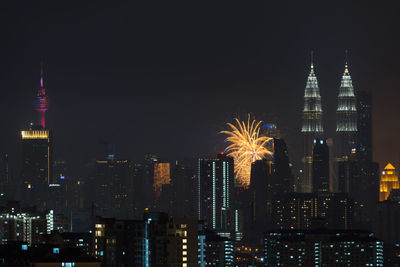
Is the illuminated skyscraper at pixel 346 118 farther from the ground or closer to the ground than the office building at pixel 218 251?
farther from the ground

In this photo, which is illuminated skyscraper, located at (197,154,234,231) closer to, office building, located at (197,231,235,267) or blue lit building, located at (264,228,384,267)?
office building, located at (197,231,235,267)


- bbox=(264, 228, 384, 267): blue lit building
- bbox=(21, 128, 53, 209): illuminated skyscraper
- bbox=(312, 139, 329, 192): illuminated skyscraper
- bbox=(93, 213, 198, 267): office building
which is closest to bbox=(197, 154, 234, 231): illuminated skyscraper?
bbox=(312, 139, 329, 192): illuminated skyscraper

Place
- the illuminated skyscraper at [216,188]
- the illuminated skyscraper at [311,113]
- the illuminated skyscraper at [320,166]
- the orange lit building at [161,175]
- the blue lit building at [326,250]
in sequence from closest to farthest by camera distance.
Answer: the blue lit building at [326,250]
the illuminated skyscraper at [216,188]
the orange lit building at [161,175]
the illuminated skyscraper at [320,166]
the illuminated skyscraper at [311,113]

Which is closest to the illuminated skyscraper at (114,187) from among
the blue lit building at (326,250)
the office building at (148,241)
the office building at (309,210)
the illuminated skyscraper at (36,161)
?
the illuminated skyscraper at (36,161)

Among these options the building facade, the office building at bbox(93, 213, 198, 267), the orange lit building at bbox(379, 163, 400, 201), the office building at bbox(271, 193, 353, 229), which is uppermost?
the building facade

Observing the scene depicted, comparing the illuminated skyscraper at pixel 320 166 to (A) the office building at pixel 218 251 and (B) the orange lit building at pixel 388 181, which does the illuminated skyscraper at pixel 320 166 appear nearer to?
(B) the orange lit building at pixel 388 181

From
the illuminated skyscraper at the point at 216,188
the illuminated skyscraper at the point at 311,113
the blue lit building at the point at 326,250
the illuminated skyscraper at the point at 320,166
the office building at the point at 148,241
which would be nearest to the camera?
the office building at the point at 148,241

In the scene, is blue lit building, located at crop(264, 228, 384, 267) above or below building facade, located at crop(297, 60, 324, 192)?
below
